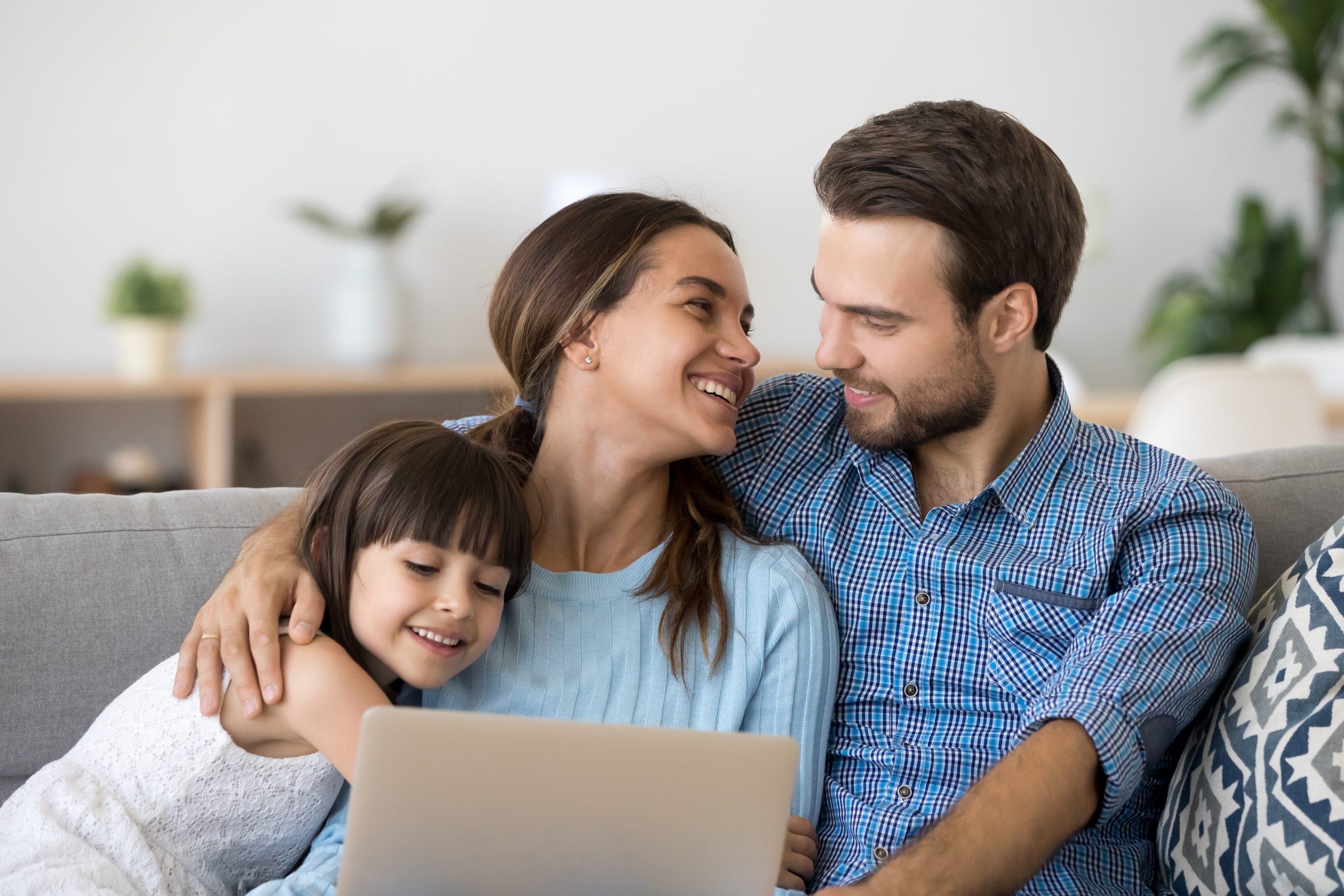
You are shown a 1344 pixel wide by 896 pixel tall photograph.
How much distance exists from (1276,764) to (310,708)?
3.11 feet

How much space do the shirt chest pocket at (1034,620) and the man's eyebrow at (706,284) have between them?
0.45 meters

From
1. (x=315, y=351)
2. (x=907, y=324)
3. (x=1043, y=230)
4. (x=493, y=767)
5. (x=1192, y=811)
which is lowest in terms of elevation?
(x=315, y=351)

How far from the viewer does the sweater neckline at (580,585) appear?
1.47 metres

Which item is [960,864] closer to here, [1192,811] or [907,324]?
[1192,811]

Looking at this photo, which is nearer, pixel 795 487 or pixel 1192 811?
pixel 1192 811

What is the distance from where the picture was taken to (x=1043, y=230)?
1.50 metres

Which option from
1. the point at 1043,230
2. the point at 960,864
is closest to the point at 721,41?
the point at 1043,230

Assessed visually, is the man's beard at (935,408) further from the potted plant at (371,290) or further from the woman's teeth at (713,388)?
the potted plant at (371,290)

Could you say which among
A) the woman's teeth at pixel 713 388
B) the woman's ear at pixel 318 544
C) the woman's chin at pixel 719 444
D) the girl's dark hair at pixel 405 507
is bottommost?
the woman's ear at pixel 318 544

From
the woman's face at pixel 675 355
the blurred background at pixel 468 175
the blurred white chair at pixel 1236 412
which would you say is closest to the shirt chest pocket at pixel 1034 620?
the woman's face at pixel 675 355

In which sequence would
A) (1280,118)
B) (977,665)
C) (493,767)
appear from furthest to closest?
1. (1280,118)
2. (977,665)
3. (493,767)

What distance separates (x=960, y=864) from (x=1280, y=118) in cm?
392

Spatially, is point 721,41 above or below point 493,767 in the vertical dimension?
above

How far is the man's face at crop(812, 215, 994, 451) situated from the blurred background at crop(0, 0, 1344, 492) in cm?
136
